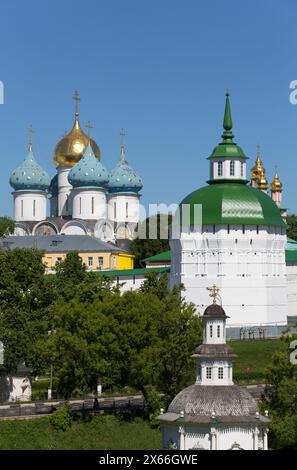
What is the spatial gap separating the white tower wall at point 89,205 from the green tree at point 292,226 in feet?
57.7

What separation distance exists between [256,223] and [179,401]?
3036 centimetres

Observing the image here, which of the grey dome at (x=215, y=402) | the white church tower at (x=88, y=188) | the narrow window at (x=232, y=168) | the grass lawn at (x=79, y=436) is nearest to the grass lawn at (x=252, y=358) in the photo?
the grass lawn at (x=79, y=436)

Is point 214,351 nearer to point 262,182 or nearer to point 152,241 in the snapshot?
point 262,182

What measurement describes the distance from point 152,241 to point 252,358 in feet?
129

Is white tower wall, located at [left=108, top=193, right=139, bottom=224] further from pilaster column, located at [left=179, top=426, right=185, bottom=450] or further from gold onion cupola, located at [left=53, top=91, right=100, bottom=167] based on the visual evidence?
pilaster column, located at [left=179, top=426, right=185, bottom=450]

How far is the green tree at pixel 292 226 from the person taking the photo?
348ft

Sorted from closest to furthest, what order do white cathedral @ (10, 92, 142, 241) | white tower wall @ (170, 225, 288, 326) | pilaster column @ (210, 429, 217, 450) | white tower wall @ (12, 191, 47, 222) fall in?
pilaster column @ (210, 429, 217, 450), white tower wall @ (170, 225, 288, 326), white cathedral @ (10, 92, 142, 241), white tower wall @ (12, 191, 47, 222)

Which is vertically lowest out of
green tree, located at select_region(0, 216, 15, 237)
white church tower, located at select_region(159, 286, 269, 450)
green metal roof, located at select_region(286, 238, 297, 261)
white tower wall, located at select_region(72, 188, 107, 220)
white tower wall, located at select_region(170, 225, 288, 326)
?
white church tower, located at select_region(159, 286, 269, 450)

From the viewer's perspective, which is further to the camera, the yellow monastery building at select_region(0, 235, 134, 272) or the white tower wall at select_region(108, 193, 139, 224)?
the white tower wall at select_region(108, 193, 139, 224)

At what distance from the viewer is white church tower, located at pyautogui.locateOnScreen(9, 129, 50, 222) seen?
102 meters

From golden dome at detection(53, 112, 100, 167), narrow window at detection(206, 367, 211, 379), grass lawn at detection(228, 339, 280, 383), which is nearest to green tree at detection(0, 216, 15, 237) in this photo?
golden dome at detection(53, 112, 100, 167)

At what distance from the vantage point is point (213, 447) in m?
36.7

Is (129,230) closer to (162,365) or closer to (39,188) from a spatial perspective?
(39,188)
